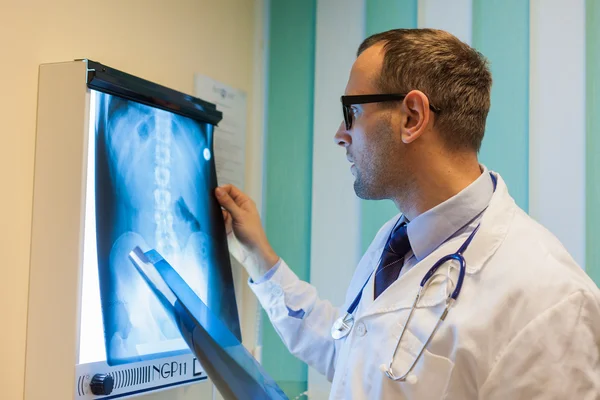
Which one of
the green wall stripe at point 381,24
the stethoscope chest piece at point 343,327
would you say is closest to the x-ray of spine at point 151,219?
the stethoscope chest piece at point 343,327

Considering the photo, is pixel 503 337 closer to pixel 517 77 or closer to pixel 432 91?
pixel 432 91

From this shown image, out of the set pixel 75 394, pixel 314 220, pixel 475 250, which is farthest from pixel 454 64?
pixel 75 394

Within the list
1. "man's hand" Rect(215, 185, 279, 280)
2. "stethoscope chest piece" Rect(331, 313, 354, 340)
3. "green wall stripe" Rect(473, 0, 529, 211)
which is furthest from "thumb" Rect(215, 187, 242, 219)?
"green wall stripe" Rect(473, 0, 529, 211)

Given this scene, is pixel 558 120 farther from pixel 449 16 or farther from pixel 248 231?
pixel 248 231

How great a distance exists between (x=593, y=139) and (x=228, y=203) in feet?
3.28

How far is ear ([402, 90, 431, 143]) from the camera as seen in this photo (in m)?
1.45

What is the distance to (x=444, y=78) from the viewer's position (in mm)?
1470

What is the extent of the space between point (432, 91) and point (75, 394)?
0.99m

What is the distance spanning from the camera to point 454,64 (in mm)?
1486

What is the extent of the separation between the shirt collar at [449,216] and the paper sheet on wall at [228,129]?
79 cm

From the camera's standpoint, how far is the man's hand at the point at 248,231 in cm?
191

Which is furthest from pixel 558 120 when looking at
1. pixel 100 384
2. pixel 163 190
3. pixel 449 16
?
pixel 100 384

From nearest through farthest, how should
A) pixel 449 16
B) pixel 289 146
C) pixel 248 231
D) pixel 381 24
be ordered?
pixel 248 231
pixel 449 16
pixel 381 24
pixel 289 146

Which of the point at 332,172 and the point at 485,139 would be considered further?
the point at 332,172
